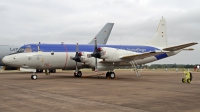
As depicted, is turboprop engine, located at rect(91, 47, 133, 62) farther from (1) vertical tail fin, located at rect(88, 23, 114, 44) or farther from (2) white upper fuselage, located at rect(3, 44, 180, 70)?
(1) vertical tail fin, located at rect(88, 23, 114, 44)

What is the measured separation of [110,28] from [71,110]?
45.3m

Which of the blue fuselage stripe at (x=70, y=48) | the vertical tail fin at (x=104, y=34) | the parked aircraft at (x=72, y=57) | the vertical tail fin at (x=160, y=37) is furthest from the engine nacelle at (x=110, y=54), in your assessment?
the vertical tail fin at (x=104, y=34)

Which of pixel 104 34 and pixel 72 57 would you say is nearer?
pixel 72 57

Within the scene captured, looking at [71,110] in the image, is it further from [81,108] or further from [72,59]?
[72,59]

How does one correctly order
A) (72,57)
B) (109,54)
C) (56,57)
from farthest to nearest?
(72,57)
(56,57)
(109,54)

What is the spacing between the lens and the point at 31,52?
83.1ft

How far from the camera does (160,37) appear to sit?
111 feet

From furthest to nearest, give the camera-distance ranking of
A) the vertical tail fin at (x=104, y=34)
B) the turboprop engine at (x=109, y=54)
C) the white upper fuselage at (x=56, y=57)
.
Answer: the vertical tail fin at (x=104, y=34) → the turboprop engine at (x=109, y=54) → the white upper fuselage at (x=56, y=57)

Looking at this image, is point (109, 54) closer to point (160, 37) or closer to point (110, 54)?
point (110, 54)

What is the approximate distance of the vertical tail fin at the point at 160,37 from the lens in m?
33.5

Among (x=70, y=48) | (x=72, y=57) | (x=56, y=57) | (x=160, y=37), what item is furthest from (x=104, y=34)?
(x=56, y=57)

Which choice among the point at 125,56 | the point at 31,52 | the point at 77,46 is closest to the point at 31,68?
the point at 31,52

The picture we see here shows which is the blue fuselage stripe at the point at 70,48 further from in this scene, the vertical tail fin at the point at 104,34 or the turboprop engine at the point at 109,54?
the vertical tail fin at the point at 104,34

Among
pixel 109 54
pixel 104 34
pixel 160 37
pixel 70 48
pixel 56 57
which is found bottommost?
pixel 56 57
